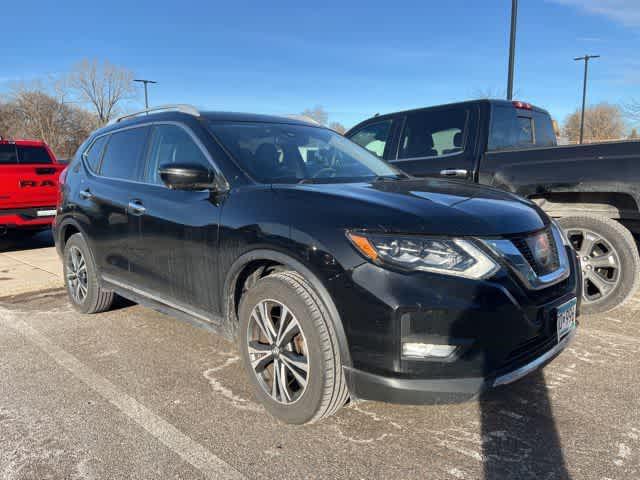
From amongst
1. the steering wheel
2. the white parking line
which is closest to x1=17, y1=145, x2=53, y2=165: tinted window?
the white parking line

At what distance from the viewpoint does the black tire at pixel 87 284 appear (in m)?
4.43

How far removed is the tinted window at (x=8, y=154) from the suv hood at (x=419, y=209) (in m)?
7.47

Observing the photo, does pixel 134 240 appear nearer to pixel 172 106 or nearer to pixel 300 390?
pixel 172 106

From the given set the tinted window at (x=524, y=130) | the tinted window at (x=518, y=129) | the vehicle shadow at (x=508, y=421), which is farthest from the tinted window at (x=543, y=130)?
the vehicle shadow at (x=508, y=421)

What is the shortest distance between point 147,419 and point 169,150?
72.5 inches

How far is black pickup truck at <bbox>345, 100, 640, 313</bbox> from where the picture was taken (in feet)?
13.1

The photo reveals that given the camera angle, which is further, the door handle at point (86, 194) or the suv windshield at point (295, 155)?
the door handle at point (86, 194)

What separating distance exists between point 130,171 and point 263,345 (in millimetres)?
1996

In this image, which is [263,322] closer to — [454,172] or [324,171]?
[324,171]

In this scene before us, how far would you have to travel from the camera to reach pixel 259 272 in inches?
114

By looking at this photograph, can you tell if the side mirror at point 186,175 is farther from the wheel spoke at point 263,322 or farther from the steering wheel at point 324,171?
the wheel spoke at point 263,322

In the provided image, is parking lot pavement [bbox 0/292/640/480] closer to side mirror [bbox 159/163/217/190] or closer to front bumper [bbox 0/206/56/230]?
side mirror [bbox 159/163/217/190]

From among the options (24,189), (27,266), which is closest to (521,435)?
(27,266)

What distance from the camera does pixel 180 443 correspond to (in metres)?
2.52
